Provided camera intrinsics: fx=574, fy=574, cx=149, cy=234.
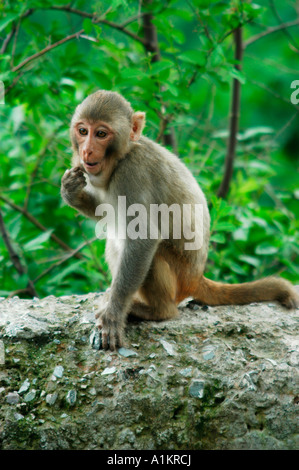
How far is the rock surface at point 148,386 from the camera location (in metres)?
3.29

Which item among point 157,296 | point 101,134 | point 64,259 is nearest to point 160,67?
point 101,134

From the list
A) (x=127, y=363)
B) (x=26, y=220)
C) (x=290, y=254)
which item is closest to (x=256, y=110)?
(x=290, y=254)

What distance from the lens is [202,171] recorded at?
6211 millimetres

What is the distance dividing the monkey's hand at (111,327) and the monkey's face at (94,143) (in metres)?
0.98

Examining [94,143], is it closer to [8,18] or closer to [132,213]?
[132,213]

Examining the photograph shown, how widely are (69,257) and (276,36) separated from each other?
8766mm

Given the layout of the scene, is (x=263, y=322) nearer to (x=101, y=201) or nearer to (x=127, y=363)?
(x=127, y=363)

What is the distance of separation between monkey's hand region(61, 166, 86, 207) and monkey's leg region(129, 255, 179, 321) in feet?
2.54

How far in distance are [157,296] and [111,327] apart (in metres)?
0.49

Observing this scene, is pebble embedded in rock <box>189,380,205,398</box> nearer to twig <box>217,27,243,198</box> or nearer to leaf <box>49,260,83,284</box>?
leaf <box>49,260,83,284</box>

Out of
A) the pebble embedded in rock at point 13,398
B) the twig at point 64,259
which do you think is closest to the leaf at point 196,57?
the twig at point 64,259

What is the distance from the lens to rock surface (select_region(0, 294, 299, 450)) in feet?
10.8

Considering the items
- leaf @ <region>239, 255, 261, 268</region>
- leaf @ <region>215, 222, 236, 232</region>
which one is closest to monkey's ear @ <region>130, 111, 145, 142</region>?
leaf @ <region>215, 222, 236, 232</region>
